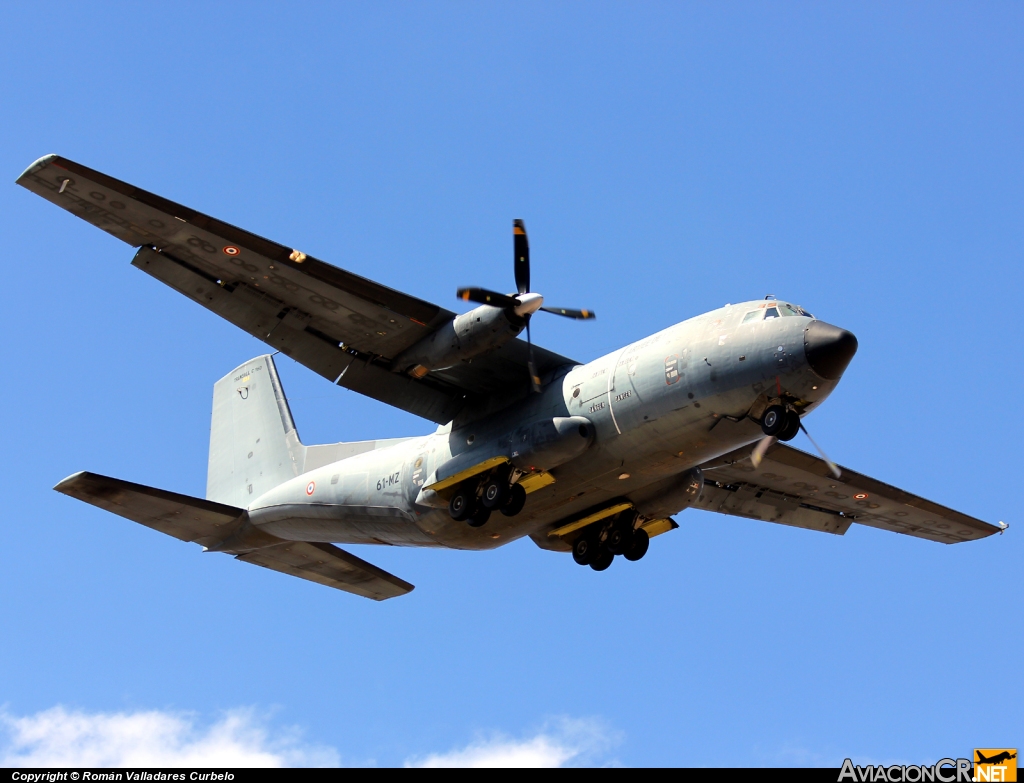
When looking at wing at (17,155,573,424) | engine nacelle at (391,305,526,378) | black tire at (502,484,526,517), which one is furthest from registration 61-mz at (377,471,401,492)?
black tire at (502,484,526,517)

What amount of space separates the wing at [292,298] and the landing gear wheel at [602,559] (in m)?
3.69

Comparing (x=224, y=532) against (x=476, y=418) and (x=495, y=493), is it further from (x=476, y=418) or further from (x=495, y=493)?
(x=495, y=493)

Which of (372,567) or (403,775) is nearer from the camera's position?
(403,775)

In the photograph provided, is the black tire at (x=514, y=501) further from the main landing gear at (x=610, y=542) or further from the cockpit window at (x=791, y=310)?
the cockpit window at (x=791, y=310)

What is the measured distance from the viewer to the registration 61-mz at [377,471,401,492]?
21.3 metres

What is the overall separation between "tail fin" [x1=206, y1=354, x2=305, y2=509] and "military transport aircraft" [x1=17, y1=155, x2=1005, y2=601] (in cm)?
21

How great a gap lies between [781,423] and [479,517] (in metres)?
5.59

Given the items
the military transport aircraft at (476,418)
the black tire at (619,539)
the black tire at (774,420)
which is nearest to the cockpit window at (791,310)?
the military transport aircraft at (476,418)

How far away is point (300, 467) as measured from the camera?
2427 cm

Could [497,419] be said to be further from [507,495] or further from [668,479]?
[668,479]

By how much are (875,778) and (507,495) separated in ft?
24.2

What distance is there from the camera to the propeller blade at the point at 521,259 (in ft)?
64.6

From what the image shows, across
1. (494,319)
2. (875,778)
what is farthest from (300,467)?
(875,778)

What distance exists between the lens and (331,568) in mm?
23984
